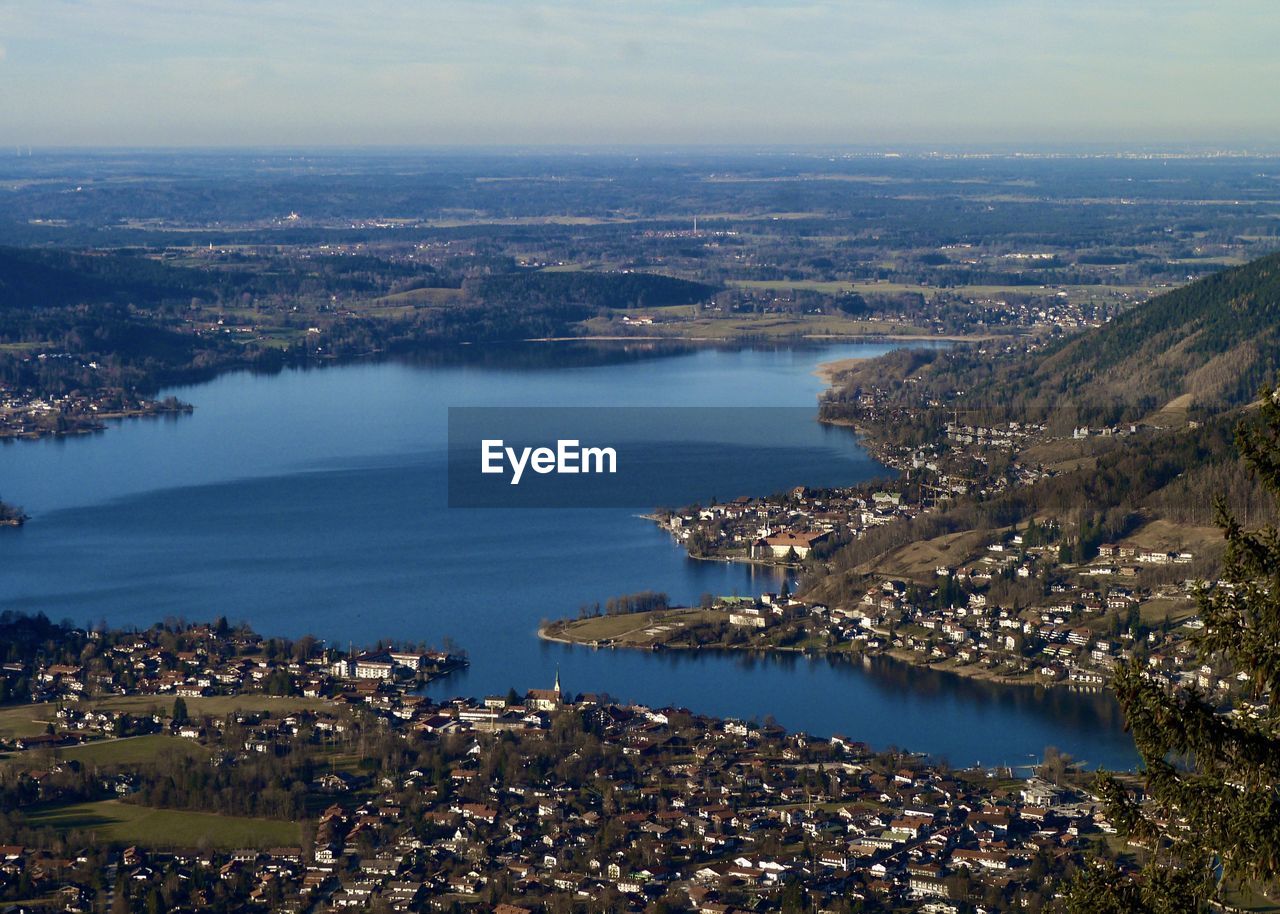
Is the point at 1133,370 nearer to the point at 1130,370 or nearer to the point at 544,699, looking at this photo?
the point at 1130,370

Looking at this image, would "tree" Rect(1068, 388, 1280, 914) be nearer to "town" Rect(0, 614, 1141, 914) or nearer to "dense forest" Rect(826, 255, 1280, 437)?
"town" Rect(0, 614, 1141, 914)

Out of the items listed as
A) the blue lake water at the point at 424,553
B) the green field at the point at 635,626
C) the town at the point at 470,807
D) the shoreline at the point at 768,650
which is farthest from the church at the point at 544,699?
the green field at the point at 635,626

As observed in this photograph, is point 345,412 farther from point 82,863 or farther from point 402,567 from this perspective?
point 82,863

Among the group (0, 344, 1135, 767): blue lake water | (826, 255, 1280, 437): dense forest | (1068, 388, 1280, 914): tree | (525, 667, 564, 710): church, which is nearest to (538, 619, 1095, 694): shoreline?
(0, 344, 1135, 767): blue lake water

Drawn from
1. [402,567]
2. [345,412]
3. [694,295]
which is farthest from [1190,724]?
[694,295]

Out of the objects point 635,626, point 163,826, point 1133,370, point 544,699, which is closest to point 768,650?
point 635,626
